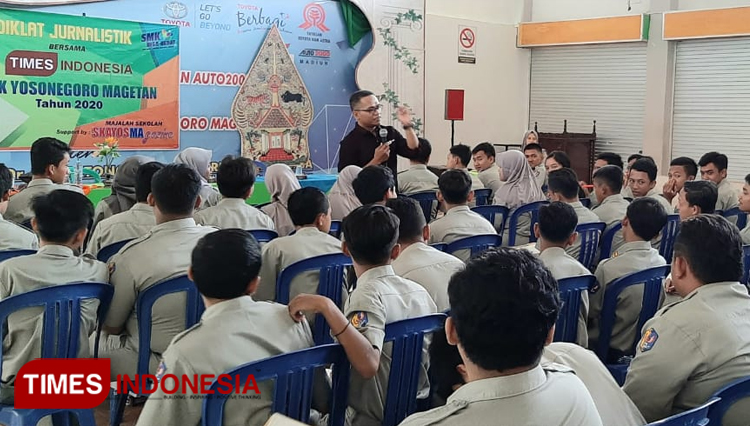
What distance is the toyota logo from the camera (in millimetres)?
7277

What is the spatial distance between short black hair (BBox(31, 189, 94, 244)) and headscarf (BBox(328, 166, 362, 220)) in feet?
8.31

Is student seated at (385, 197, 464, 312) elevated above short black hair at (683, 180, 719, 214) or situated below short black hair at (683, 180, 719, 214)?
below

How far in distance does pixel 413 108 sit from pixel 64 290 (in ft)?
25.2

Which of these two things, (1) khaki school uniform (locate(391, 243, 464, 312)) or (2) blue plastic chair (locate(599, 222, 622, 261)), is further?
(2) blue plastic chair (locate(599, 222, 622, 261))

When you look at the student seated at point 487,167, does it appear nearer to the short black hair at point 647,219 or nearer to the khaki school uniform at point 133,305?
the short black hair at point 647,219

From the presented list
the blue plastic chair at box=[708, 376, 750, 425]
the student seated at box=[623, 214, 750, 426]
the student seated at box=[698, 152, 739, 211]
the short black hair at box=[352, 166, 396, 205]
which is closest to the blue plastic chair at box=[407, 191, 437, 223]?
the short black hair at box=[352, 166, 396, 205]

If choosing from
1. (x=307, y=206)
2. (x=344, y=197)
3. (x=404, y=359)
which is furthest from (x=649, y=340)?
(x=344, y=197)

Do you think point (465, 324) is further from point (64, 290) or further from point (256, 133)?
point (256, 133)

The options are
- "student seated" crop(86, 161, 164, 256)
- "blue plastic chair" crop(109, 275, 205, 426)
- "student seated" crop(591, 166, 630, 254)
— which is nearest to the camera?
"blue plastic chair" crop(109, 275, 205, 426)

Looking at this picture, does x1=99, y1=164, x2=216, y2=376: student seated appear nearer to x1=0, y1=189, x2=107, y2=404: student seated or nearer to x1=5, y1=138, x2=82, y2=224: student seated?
x1=0, y1=189, x2=107, y2=404: student seated

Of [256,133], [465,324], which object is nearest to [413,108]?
[256,133]

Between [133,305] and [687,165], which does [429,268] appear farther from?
[687,165]

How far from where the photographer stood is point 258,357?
6.29 feet

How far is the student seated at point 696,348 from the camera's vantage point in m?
1.99
